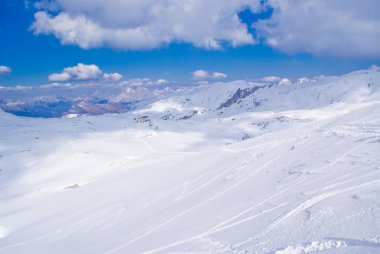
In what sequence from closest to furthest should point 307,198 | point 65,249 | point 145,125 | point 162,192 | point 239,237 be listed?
point 239,237
point 307,198
point 65,249
point 162,192
point 145,125

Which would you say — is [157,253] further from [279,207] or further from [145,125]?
[145,125]

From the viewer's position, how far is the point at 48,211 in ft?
139

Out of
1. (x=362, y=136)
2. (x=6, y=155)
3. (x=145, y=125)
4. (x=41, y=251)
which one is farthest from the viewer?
(x=145, y=125)

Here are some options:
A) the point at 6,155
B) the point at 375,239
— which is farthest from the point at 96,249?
the point at 6,155

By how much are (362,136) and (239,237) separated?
1896 cm

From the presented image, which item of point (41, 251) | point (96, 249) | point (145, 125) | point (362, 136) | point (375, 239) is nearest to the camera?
point (375, 239)

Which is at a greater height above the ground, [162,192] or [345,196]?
[345,196]

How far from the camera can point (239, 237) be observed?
17.0m

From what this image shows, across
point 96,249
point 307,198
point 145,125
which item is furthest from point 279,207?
point 145,125

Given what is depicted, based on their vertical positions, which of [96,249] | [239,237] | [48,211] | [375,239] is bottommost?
[48,211]

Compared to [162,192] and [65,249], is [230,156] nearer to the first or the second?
[162,192]

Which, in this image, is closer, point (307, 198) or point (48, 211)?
point (307, 198)

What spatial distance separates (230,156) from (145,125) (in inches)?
5051

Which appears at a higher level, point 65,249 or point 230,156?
point 230,156
